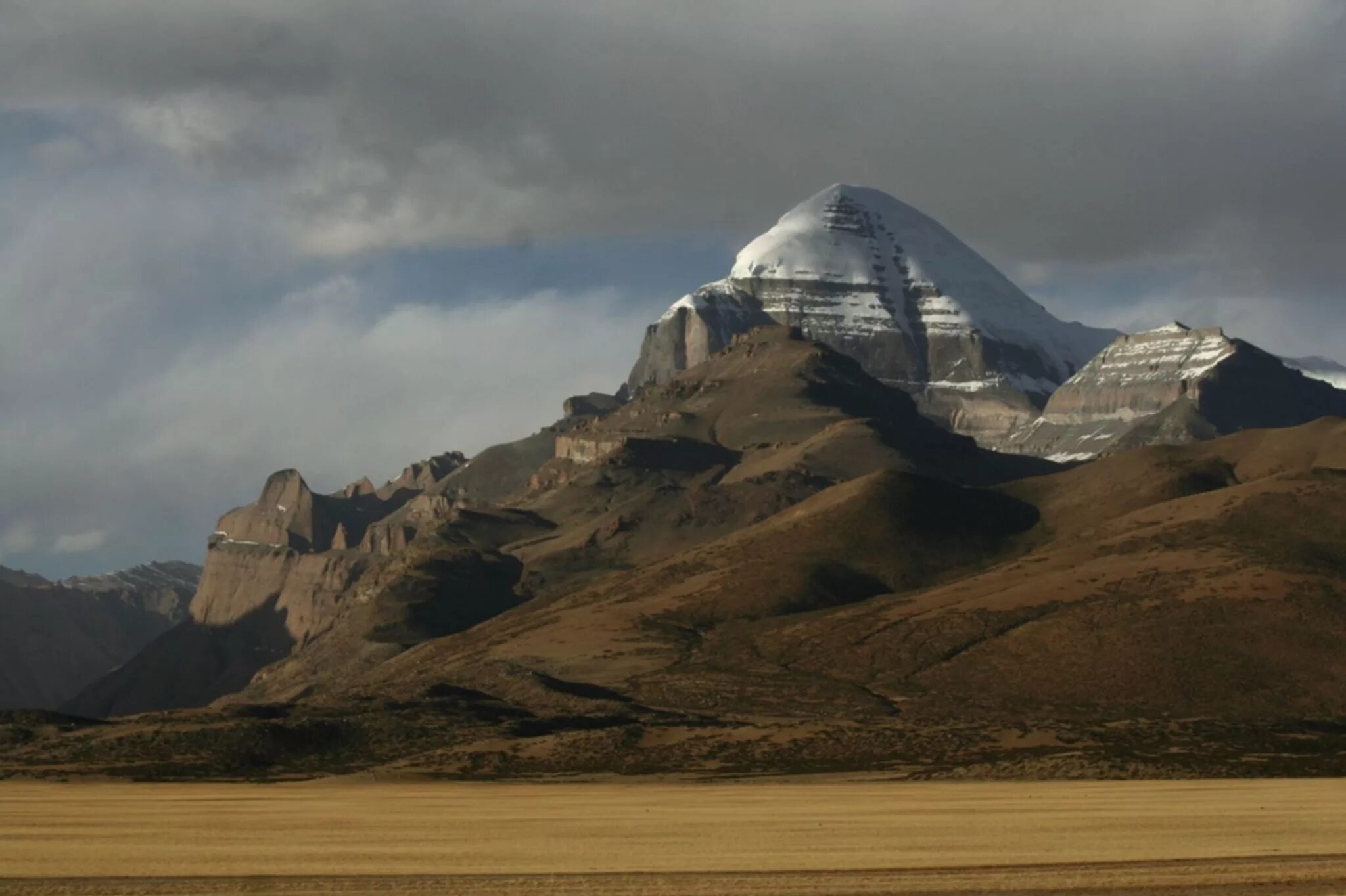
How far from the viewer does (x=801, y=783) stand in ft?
587

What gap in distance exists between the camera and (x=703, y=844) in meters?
92.1

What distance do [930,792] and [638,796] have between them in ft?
77.7

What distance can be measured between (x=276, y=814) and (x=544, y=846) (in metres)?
35.2

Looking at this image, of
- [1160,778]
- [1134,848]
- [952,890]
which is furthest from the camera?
[1160,778]

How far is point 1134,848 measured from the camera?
280 ft

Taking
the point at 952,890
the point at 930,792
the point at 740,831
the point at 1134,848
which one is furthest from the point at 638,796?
the point at 952,890

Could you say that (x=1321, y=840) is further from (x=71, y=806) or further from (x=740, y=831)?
(x=71, y=806)

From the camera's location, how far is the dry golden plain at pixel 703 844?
74500 millimetres

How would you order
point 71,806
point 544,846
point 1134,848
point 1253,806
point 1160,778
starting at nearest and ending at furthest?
point 1134,848, point 544,846, point 1253,806, point 71,806, point 1160,778


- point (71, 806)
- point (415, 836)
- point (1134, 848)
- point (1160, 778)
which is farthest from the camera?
point (1160, 778)

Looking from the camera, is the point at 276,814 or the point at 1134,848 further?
the point at 276,814

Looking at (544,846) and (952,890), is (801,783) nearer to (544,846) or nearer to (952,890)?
(544,846)

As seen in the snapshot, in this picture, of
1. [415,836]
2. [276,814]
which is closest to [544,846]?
[415,836]

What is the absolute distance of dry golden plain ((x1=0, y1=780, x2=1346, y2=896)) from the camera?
244 ft
